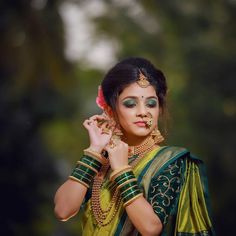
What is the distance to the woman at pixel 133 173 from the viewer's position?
163 inches

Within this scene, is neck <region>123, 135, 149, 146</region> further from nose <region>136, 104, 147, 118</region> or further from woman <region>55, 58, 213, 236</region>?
nose <region>136, 104, 147, 118</region>

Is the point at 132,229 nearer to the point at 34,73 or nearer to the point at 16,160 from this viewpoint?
the point at 16,160

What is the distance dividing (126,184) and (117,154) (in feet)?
0.65

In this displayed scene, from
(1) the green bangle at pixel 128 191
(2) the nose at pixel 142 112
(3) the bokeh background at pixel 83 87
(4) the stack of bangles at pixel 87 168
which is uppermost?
(3) the bokeh background at pixel 83 87

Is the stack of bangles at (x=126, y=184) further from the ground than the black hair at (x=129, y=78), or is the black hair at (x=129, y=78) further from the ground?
the black hair at (x=129, y=78)

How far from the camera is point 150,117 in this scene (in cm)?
434

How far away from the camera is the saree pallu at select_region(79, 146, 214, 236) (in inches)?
166

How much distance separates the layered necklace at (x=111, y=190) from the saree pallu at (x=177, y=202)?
0.02m

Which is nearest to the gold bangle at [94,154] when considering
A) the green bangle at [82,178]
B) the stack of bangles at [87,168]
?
the stack of bangles at [87,168]

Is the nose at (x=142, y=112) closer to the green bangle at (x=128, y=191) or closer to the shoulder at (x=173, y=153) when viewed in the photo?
the shoulder at (x=173, y=153)

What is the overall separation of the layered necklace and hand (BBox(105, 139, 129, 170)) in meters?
0.16

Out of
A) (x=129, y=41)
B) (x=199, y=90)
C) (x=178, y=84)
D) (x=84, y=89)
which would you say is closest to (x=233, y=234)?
(x=199, y=90)

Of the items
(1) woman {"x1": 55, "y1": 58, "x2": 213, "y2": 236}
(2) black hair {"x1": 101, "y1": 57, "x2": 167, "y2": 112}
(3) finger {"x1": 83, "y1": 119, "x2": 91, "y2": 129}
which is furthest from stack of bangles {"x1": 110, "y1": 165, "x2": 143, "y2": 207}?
(2) black hair {"x1": 101, "y1": 57, "x2": 167, "y2": 112}

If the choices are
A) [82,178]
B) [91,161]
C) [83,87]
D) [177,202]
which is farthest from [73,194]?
[83,87]
